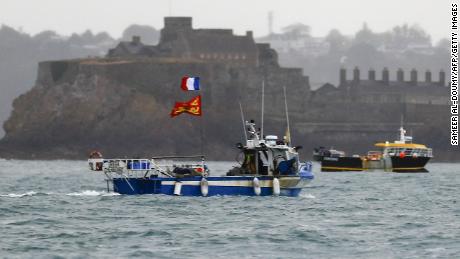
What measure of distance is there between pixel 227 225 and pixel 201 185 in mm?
8598

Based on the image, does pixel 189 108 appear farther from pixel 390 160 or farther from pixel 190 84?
pixel 390 160

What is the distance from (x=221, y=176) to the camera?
52.2 m

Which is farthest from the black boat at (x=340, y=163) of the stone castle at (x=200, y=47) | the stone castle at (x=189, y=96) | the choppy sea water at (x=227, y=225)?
the stone castle at (x=200, y=47)

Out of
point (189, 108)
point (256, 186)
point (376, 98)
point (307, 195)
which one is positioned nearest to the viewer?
point (256, 186)

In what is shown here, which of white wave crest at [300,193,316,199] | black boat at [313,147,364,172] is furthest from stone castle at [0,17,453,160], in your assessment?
white wave crest at [300,193,316,199]

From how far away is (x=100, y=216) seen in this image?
149ft

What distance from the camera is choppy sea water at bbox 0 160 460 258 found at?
38.0 m

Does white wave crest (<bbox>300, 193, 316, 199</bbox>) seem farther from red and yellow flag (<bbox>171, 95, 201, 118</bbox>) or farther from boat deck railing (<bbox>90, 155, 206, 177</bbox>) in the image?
red and yellow flag (<bbox>171, 95, 201, 118</bbox>)

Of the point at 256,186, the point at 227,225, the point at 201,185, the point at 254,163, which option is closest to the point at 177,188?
the point at 201,185

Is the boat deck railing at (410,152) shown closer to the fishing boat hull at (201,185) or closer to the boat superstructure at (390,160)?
the boat superstructure at (390,160)

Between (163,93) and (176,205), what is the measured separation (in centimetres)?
8903

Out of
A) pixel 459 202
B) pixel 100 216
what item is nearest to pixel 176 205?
pixel 100 216

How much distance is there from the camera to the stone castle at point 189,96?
128 metres

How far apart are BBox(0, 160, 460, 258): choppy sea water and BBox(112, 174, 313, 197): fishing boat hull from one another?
44 cm
